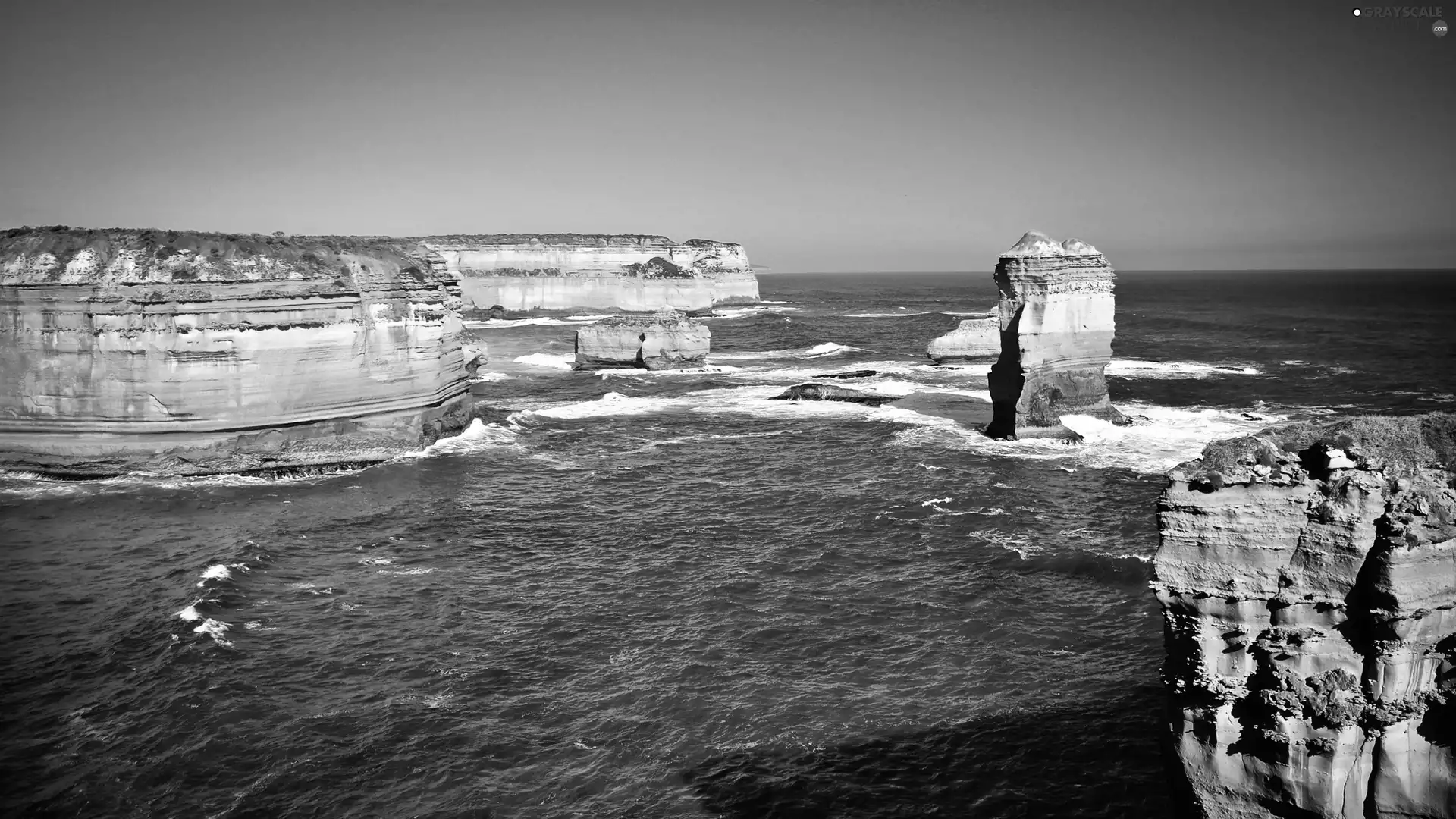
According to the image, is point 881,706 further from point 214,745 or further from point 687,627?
point 214,745

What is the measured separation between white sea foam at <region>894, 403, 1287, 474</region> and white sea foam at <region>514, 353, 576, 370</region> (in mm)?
26127

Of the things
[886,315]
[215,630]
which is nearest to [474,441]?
[215,630]

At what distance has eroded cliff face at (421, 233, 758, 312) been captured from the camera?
92.2m

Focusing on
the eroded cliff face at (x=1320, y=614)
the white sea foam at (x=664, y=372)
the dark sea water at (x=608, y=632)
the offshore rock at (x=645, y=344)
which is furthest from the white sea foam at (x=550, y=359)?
the eroded cliff face at (x=1320, y=614)

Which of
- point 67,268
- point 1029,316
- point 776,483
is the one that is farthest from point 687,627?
point 67,268

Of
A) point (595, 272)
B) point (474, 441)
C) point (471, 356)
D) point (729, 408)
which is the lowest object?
point (474, 441)

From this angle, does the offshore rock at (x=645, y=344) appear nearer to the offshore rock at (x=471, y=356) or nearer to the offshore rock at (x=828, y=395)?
the offshore rock at (x=471, y=356)

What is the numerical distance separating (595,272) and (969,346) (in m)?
56.2

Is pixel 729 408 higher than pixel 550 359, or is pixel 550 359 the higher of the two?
pixel 550 359

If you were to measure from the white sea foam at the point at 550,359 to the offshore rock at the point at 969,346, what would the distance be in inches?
812

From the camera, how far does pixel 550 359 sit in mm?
53156

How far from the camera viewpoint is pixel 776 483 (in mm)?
24406

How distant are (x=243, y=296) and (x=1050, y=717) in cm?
2336

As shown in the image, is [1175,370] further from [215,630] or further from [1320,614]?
[215,630]
